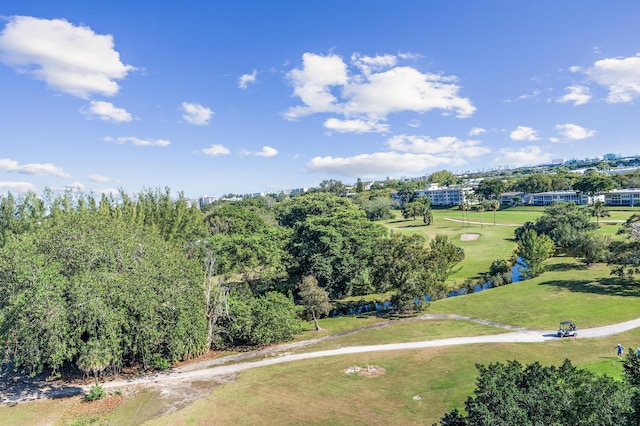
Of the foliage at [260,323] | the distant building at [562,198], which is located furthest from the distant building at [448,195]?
the foliage at [260,323]

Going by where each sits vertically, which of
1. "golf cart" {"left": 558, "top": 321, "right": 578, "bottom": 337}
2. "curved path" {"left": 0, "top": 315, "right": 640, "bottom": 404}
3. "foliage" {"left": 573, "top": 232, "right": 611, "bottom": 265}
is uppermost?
"foliage" {"left": 573, "top": 232, "right": 611, "bottom": 265}

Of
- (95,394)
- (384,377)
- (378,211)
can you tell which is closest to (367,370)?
(384,377)

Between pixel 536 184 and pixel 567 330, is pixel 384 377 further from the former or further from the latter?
pixel 536 184

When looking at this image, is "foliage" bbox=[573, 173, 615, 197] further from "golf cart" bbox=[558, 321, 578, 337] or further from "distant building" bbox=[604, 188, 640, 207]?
"golf cart" bbox=[558, 321, 578, 337]

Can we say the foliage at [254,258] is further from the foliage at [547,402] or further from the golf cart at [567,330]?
the foliage at [547,402]

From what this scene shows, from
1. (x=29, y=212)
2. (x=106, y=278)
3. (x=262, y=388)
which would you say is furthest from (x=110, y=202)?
(x=262, y=388)

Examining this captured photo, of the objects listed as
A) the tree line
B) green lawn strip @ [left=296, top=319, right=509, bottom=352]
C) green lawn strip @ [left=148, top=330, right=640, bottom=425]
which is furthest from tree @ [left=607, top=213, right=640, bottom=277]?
green lawn strip @ [left=296, top=319, right=509, bottom=352]
